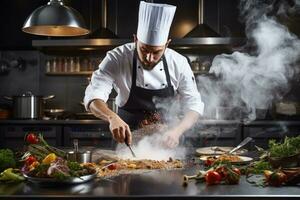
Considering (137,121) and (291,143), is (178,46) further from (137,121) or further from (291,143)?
(291,143)

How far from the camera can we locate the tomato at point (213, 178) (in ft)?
5.83

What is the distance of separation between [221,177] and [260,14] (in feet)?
12.5

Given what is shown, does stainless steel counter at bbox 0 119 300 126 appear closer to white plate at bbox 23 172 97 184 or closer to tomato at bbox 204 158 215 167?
tomato at bbox 204 158 215 167

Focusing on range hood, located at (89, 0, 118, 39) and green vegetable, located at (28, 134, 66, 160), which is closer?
green vegetable, located at (28, 134, 66, 160)

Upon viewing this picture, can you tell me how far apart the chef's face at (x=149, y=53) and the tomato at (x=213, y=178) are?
4.30ft

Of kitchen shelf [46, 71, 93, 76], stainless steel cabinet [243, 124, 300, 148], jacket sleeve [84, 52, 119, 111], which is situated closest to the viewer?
jacket sleeve [84, 52, 119, 111]

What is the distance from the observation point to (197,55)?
547cm

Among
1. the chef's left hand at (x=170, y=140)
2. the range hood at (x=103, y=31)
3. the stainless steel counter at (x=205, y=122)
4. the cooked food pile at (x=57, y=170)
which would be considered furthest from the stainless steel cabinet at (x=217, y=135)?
the cooked food pile at (x=57, y=170)

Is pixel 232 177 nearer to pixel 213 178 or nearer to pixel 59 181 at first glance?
pixel 213 178

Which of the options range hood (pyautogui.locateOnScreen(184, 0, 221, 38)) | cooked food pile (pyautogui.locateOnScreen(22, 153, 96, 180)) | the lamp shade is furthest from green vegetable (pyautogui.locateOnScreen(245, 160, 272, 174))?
range hood (pyautogui.locateOnScreen(184, 0, 221, 38))

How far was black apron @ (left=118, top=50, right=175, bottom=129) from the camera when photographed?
10.5ft

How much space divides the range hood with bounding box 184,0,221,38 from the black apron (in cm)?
186

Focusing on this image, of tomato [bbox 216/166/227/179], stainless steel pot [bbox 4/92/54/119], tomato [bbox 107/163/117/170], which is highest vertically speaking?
tomato [bbox 216/166/227/179]

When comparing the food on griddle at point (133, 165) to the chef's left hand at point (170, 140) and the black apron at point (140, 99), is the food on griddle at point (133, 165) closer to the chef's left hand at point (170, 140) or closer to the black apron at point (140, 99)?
the chef's left hand at point (170, 140)
